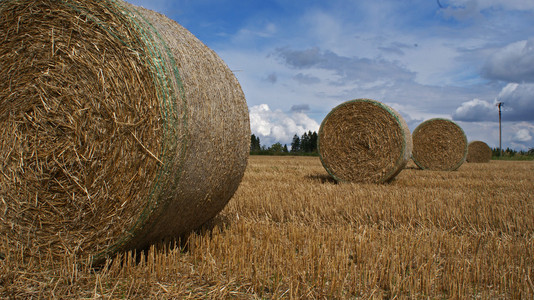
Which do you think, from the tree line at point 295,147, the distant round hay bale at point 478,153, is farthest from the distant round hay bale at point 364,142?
the tree line at point 295,147

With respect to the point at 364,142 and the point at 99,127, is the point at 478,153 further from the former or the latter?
the point at 99,127

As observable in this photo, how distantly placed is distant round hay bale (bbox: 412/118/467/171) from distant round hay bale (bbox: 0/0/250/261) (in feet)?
38.7

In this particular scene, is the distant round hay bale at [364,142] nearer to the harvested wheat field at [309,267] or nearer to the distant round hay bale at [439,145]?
the harvested wheat field at [309,267]

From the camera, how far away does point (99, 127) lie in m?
3.17

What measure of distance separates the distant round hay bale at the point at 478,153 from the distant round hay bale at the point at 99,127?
2089 cm

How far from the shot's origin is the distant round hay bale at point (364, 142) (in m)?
8.48

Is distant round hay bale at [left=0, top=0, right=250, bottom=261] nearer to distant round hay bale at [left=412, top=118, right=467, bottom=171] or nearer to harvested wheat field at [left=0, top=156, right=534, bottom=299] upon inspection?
harvested wheat field at [left=0, top=156, right=534, bottom=299]

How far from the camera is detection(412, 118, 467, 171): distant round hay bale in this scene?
13.5m

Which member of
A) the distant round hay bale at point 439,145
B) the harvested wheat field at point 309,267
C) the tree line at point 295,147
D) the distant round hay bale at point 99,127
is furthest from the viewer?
the tree line at point 295,147

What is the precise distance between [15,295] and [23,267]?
63 centimetres

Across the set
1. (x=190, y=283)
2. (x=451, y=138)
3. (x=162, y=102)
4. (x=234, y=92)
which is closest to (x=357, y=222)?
(x=234, y=92)

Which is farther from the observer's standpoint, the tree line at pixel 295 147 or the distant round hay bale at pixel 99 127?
the tree line at pixel 295 147

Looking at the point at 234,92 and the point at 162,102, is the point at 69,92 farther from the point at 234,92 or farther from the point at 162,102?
the point at 234,92

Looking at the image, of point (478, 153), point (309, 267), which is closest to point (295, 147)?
point (478, 153)
